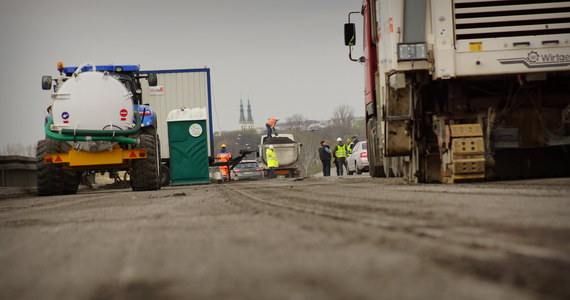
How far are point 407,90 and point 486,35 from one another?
4.55ft

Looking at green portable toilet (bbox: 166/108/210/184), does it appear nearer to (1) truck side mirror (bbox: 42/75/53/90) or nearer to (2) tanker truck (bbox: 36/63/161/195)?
(2) tanker truck (bbox: 36/63/161/195)

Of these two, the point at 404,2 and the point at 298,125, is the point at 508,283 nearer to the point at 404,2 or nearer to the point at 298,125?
the point at 404,2

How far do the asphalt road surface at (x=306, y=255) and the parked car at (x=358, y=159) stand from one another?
22.4 metres

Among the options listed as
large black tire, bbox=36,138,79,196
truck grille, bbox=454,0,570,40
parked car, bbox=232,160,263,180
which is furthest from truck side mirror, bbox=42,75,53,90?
parked car, bbox=232,160,263,180

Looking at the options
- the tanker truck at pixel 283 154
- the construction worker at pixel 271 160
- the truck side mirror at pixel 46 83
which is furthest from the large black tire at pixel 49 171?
the tanker truck at pixel 283 154

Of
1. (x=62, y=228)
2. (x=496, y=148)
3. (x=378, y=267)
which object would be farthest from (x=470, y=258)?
(x=496, y=148)

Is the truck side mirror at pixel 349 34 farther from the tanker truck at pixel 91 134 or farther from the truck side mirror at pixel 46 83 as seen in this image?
the truck side mirror at pixel 46 83

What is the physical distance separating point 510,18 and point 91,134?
7.90 metres

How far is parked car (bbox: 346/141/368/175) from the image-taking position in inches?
1099

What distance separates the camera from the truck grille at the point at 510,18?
9.53 m

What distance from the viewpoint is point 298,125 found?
129625 millimetres

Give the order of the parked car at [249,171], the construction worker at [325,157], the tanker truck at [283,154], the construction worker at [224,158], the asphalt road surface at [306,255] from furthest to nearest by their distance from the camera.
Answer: the parked car at [249,171] < the tanker truck at [283,154] < the construction worker at [325,157] < the construction worker at [224,158] < the asphalt road surface at [306,255]

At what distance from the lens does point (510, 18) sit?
Answer: 9578mm

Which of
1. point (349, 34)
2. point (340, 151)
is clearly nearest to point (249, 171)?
point (340, 151)
